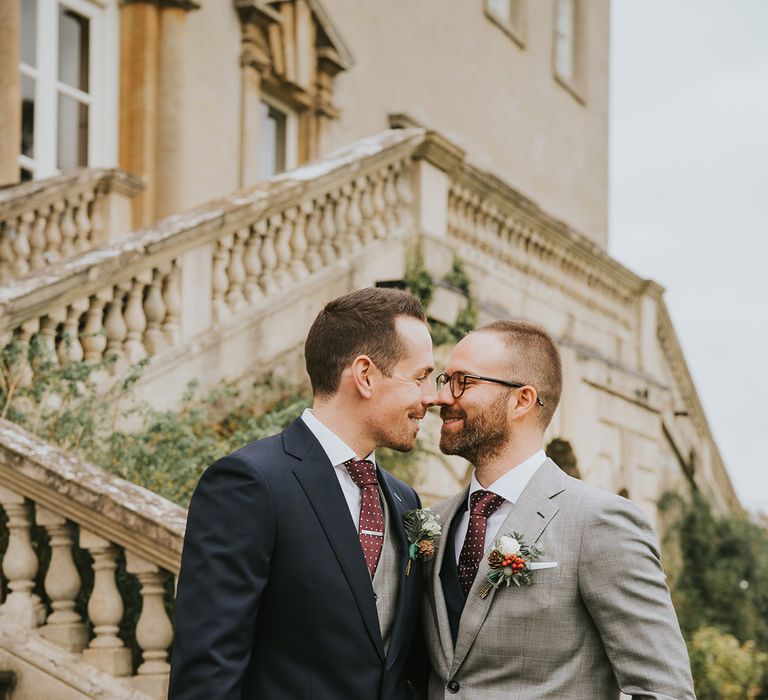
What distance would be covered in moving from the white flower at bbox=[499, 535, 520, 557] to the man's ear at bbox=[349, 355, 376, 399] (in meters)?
0.51

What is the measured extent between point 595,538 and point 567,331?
7579mm

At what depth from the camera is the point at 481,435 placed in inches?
120

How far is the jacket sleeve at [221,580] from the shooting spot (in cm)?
255

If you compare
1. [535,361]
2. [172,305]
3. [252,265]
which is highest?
[252,265]

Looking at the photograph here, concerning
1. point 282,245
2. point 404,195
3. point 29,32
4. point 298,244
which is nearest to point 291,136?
point 29,32

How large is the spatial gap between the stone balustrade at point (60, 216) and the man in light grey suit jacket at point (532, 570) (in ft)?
16.8

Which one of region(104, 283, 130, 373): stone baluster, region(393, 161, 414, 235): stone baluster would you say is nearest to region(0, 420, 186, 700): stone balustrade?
region(104, 283, 130, 373): stone baluster

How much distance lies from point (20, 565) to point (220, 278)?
9.87 feet

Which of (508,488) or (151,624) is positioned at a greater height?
(508,488)

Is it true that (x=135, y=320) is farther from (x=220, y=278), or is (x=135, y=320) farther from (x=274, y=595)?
(x=274, y=595)

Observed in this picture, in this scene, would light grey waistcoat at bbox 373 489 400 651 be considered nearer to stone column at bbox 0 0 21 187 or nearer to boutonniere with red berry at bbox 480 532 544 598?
boutonniere with red berry at bbox 480 532 544 598

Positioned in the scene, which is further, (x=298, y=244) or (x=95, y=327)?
(x=298, y=244)

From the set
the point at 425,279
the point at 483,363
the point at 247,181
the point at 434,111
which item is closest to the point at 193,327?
the point at 425,279

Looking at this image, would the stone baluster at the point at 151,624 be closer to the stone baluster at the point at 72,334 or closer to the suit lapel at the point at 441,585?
the suit lapel at the point at 441,585
